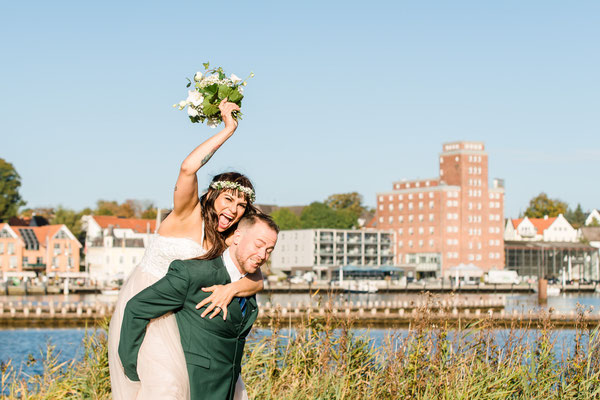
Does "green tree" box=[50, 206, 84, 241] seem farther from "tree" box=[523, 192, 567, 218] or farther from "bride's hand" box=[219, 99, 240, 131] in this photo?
"bride's hand" box=[219, 99, 240, 131]

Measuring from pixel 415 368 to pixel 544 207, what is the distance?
140 meters

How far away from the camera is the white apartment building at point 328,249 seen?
109m

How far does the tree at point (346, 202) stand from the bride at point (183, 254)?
124442mm

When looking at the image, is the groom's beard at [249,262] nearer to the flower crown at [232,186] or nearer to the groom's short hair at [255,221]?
the groom's short hair at [255,221]

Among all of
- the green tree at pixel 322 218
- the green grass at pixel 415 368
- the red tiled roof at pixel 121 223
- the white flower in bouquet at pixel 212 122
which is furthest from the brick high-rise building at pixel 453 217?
the white flower in bouquet at pixel 212 122

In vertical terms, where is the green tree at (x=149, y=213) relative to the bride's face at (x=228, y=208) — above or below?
above

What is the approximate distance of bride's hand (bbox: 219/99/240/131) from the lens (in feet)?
15.2

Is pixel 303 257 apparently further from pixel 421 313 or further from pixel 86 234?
pixel 421 313

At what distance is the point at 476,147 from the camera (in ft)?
390

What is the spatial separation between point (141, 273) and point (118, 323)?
1.01 ft

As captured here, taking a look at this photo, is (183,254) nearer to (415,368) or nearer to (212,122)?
(212,122)

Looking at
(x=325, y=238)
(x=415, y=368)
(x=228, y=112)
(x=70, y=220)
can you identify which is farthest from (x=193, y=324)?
(x=325, y=238)

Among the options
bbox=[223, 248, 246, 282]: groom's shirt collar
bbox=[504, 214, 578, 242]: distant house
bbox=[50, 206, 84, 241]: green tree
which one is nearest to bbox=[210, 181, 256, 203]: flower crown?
bbox=[223, 248, 246, 282]: groom's shirt collar

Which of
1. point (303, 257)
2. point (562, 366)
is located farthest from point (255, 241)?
point (303, 257)
